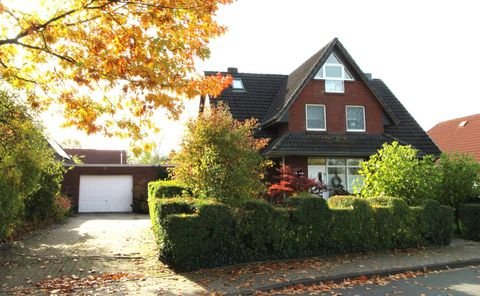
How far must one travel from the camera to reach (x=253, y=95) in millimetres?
23797

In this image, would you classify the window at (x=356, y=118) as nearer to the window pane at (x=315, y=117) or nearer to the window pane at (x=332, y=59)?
the window pane at (x=315, y=117)

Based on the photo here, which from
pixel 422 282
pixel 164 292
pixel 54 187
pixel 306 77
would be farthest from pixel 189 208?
pixel 306 77

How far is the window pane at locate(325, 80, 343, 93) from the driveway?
39.2ft

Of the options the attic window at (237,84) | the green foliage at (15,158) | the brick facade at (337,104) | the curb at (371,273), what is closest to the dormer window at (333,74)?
the brick facade at (337,104)

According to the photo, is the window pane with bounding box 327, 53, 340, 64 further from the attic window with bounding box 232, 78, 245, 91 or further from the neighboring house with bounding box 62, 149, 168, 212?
the neighboring house with bounding box 62, 149, 168, 212

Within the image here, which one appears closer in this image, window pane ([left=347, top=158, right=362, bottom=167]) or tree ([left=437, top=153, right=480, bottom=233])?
tree ([left=437, top=153, right=480, bottom=233])

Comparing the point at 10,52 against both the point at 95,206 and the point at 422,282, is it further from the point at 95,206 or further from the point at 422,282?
the point at 95,206

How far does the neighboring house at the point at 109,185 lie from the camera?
26492mm

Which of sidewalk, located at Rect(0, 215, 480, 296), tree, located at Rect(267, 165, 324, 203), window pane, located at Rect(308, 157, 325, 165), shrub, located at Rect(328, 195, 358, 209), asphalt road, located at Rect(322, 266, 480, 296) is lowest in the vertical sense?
asphalt road, located at Rect(322, 266, 480, 296)

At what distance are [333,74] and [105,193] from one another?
15.3 metres

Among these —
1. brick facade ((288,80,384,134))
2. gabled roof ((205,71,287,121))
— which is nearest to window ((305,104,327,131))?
brick facade ((288,80,384,134))

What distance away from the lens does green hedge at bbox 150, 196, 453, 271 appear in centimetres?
930

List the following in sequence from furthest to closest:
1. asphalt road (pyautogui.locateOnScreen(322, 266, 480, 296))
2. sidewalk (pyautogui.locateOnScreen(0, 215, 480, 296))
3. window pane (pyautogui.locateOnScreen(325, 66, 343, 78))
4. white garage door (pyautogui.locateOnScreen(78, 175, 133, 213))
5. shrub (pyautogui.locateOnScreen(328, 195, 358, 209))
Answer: white garage door (pyautogui.locateOnScreen(78, 175, 133, 213))
window pane (pyautogui.locateOnScreen(325, 66, 343, 78))
shrub (pyautogui.locateOnScreen(328, 195, 358, 209))
sidewalk (pyautogui.locateOnScreen(0, 215, 480, 296))
asphalt road (pyautogui.locateOnScreen(322, 266, 480, 296))

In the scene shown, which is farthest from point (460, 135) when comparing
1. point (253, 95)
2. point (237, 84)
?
point (237, 84)
